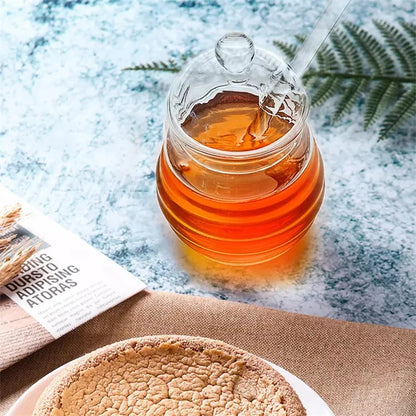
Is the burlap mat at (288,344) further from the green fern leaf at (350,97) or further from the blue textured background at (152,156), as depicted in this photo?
the green fern leaf at (350,97)

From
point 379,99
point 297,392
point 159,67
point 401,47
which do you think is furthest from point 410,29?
point 297,392

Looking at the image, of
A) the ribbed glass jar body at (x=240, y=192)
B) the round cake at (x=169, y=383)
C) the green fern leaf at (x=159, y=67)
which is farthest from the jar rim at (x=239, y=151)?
the green fern leaf at (x=159, y=67)

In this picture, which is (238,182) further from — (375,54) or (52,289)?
(375,54)

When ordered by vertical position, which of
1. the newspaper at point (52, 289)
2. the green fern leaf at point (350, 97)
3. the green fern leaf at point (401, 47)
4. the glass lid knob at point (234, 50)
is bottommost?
the newspaper at point (52, 289)

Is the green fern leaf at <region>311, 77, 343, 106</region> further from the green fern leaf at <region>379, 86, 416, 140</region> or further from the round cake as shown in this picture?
the round cake

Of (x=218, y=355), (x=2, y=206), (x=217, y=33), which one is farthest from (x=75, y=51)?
(x=218, y=355)
